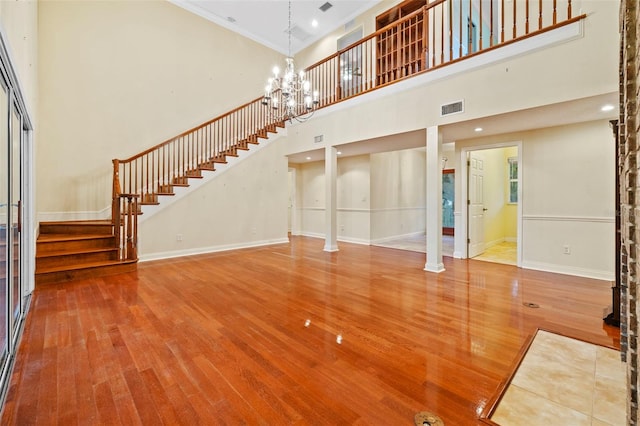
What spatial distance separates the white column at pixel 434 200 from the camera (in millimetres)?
4656

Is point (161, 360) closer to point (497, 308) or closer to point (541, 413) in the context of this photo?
point (541, 413)

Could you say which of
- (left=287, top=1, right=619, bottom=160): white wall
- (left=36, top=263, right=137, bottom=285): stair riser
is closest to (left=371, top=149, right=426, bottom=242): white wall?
(left=287, top=1, right=619, bottom=160): white wall

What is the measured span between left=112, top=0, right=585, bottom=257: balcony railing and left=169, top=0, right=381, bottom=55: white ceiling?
1.19m

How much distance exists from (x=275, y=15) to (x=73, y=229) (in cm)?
685

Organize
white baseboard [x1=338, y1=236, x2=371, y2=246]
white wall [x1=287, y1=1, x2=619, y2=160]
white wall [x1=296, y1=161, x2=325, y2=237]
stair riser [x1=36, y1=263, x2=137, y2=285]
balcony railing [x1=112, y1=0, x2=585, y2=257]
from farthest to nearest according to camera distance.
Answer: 1. white wall [x1=296, y1=161, x2=325, y2=237]
2. white baseboard [x1=338, y1=236, x2=371, y2=246]
3. balcony railing [x1=112, y1=0, x2=585, y2=257]
4. stair riser [x1=36, y1=263, x2=137, y2=285]
5. white wall [x1=287, y1=1, x2=619, y2=160]

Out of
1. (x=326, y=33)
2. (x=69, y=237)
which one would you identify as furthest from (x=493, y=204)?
(x=69, y=237)

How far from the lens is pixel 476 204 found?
595cm

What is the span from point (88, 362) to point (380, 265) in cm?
413

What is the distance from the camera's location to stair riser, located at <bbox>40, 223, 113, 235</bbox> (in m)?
4.95

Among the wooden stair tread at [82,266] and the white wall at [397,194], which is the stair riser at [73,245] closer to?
the wooden stair tread at [82,266]

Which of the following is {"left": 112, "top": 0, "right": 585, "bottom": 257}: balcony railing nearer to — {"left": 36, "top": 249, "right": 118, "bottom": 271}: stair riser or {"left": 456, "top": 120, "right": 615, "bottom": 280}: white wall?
{"left": 36, "top": 249, "right": 118, "bottom": 271}: stair riser

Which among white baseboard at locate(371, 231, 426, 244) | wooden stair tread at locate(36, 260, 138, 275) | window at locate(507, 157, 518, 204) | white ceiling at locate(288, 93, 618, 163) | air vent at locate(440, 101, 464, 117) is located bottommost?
wooden stair tread at locate(36, 260, 138, 275)

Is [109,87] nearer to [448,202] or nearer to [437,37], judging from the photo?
[437,37]

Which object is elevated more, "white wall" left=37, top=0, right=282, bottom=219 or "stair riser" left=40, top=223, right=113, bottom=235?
"white wall" left=37, top=0, right=282, bottom=219
